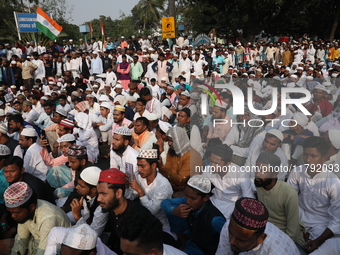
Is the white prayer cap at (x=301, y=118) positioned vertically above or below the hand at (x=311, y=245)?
above

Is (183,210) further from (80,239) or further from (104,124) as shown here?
(104,124)

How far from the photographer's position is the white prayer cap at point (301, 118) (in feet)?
15.1

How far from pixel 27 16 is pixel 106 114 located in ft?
38.5

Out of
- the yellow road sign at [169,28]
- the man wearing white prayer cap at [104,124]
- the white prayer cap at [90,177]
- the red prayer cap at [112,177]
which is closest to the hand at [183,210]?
the red prayer cap at [112,177]

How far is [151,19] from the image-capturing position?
146 feet

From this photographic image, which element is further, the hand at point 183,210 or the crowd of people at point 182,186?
the hand at point 183,210

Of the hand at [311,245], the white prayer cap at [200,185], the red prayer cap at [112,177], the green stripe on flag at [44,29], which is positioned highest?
the green stripe on flag at [44,29]

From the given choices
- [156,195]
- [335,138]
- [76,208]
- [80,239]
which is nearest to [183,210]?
[156,195]

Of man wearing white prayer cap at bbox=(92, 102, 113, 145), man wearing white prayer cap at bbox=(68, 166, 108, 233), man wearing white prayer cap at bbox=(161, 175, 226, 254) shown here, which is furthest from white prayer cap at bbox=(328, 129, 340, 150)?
man wearing white prayer cap at bbox=(92, 102, 113, 145)

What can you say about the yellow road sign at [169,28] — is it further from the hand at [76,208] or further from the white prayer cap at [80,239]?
the white prayer cap at [80,239]

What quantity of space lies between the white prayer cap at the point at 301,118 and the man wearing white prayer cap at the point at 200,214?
8.66 feet

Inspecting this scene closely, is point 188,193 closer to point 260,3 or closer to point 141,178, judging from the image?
point 141,178

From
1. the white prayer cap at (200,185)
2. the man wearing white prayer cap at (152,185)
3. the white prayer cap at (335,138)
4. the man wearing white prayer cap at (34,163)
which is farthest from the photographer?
the man wearing white prayer cap at (34,163)

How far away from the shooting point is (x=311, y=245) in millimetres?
2809
